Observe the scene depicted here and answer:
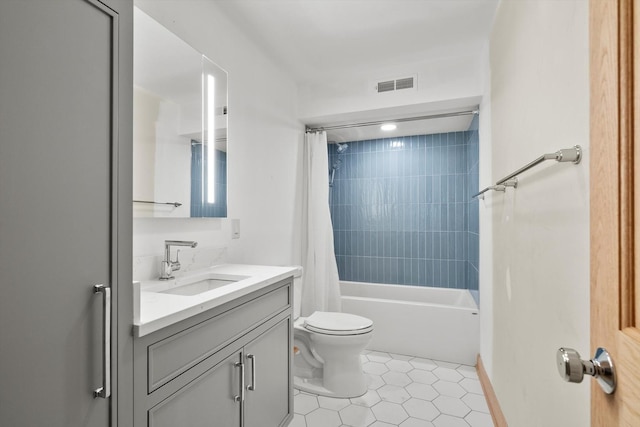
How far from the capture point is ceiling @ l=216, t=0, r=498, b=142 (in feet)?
6.16

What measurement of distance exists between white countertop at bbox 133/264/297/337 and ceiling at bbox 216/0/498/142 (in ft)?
4.93

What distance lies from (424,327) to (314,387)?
1.07 meters

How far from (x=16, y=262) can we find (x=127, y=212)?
254mm

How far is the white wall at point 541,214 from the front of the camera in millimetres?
870

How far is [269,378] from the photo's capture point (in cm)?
154

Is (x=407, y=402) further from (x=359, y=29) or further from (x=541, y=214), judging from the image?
(x=359, y=29)

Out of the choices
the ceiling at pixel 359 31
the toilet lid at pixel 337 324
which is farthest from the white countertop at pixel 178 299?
the ceiling at pixel 359 31

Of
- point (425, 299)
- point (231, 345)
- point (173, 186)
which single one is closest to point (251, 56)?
point (173, 186)

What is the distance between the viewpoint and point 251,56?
7.24 feet

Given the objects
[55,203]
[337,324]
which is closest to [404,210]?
[337,324]

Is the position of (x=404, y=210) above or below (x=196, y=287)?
above

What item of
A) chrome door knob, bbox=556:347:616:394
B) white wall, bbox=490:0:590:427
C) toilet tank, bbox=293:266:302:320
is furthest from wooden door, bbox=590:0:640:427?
toilet tank, bbox=293:266:302:320

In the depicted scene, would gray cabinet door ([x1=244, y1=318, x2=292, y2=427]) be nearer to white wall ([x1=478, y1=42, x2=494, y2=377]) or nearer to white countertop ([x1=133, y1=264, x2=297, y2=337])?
white countertop ([x1=133, y1=264, x2=297, y2=337])

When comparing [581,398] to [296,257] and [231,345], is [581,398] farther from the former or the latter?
[296,257]
